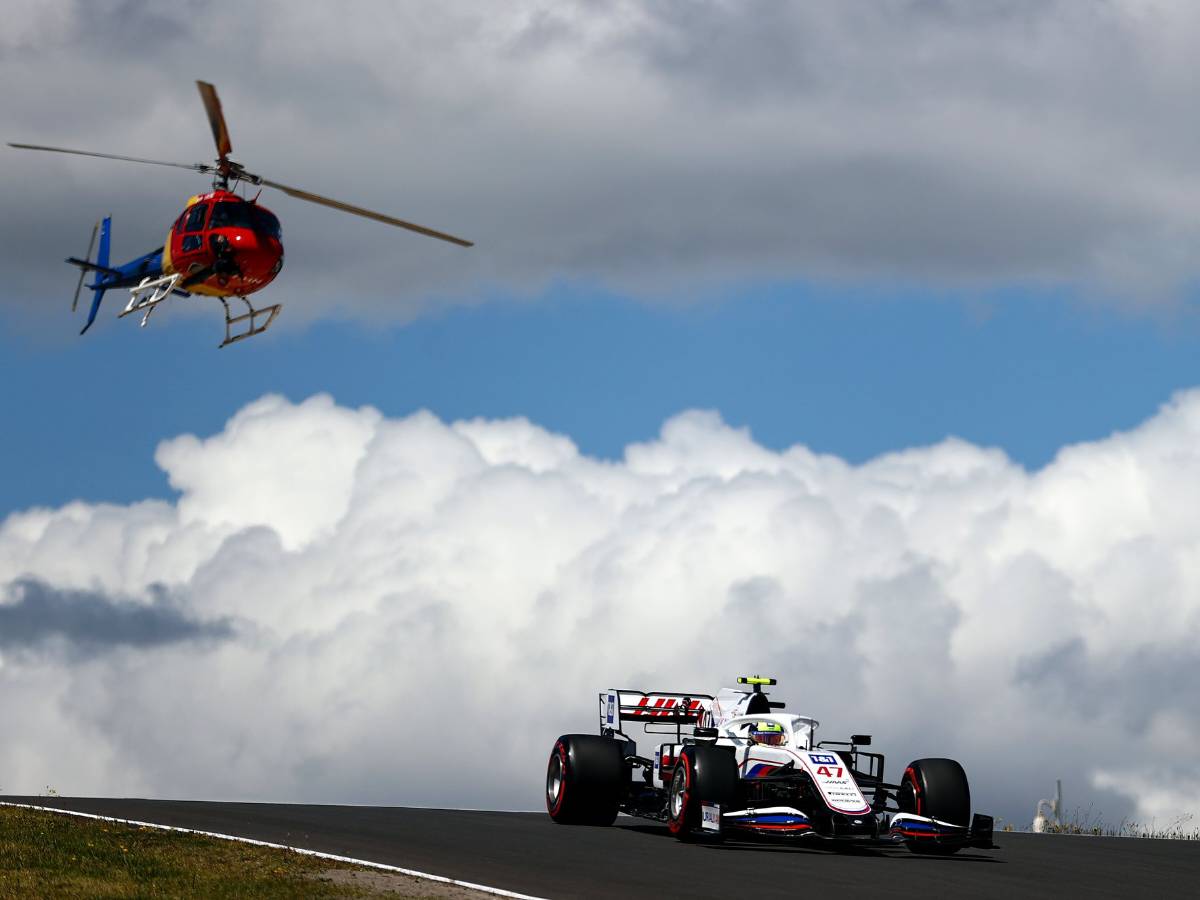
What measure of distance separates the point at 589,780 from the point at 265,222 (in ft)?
50.7

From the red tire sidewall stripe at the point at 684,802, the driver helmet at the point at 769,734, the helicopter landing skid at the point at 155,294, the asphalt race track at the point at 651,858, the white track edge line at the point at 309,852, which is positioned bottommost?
the white track edge line at the point at 309,852

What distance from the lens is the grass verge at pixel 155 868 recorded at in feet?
49.8

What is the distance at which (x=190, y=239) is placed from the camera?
111ft

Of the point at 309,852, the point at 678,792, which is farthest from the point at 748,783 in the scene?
the point at 309,852

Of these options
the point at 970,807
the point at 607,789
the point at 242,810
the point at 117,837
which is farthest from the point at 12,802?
the point at 970,807

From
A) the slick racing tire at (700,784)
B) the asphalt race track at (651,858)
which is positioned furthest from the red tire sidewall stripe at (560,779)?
the slick racing tire at (700,784)

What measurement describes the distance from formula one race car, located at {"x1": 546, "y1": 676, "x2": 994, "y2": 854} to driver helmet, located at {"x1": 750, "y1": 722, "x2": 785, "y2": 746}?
2cm

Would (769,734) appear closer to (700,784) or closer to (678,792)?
(678,792)

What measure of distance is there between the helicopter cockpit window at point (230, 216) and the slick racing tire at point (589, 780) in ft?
47.6

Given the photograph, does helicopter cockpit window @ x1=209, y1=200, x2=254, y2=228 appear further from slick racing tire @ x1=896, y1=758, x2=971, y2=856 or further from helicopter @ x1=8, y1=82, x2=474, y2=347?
slick racing tire @ x1=896, y1=758, x2=971, y2=856

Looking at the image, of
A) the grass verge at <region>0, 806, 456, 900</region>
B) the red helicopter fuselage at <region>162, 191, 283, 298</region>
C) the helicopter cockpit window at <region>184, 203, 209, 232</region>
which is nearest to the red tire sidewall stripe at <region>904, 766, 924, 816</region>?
the grass verge at <region>0, 806, 456, 900</region>

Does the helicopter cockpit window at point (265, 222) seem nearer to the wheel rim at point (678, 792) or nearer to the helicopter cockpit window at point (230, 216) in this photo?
the helicopter cockpit window at point (230, 216)

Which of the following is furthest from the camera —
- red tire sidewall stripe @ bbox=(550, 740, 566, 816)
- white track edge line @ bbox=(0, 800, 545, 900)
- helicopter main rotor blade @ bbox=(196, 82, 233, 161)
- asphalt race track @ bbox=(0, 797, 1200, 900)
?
helicopter main rotor blade @ bbox=(196, 82, 233, 161)

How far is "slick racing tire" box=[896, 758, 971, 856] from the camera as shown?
72.1 ft
